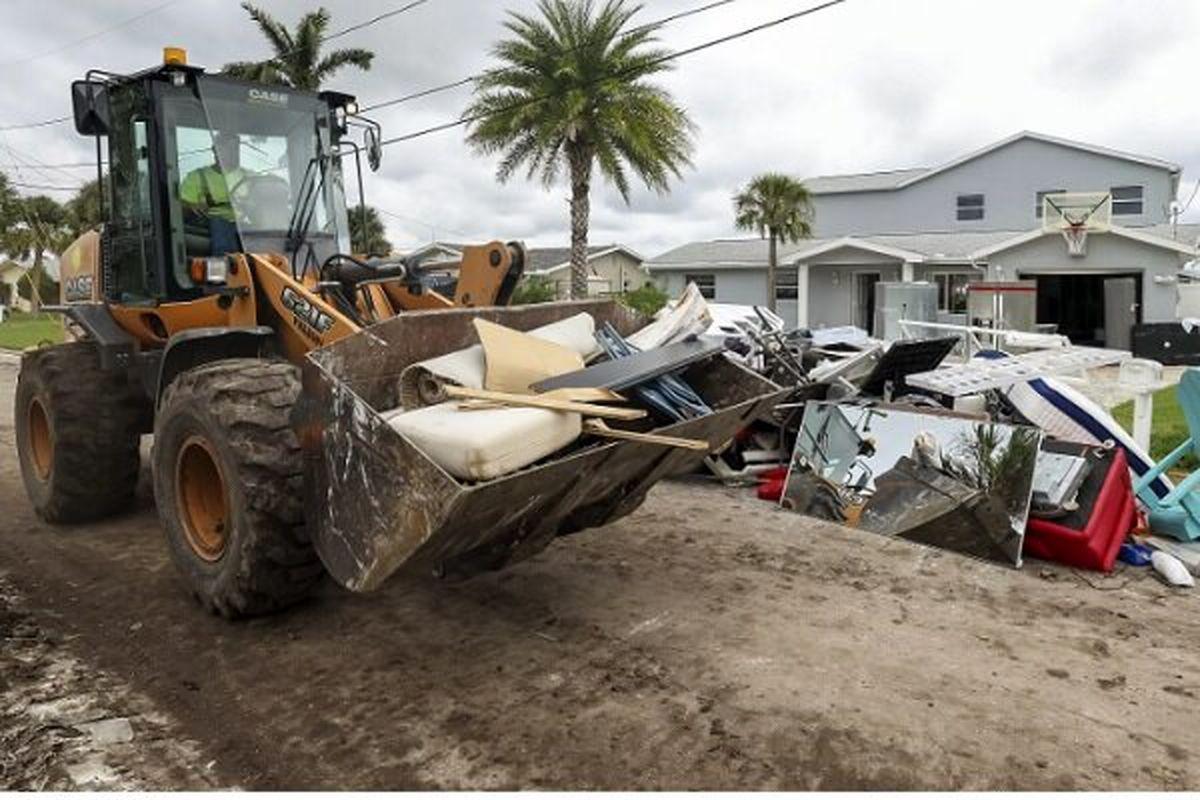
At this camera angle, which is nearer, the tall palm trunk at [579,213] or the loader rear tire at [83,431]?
the loader rear tire at [83,431]

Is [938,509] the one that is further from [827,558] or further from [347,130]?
[347,130]

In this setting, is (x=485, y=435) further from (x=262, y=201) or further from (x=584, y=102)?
(x=584, y=102)

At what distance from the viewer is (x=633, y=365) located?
4.22 m

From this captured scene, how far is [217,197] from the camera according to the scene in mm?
5703

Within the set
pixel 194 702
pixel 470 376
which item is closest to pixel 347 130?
pixel 470 376

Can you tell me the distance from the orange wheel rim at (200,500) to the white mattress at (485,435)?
1.49 m

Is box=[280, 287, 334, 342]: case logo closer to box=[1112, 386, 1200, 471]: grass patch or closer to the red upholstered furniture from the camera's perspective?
the red upholstered furniture

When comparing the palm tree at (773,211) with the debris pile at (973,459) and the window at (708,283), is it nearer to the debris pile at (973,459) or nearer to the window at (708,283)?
the window at (708,283)

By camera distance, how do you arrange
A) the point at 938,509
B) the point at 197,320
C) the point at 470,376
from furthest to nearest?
the point at 938,509 < the point at 197,320 < the point at 470,376

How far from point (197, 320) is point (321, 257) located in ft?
2.96

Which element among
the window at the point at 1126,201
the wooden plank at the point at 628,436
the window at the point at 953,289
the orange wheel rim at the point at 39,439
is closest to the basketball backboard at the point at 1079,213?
the window at the point at 953,289

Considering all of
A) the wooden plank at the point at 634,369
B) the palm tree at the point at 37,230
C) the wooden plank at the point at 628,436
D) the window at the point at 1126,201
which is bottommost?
the wooden plank at the point at 628,436

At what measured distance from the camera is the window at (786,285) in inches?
1142

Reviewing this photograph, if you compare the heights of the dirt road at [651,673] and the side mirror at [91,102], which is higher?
the side mirror at [91,102]
